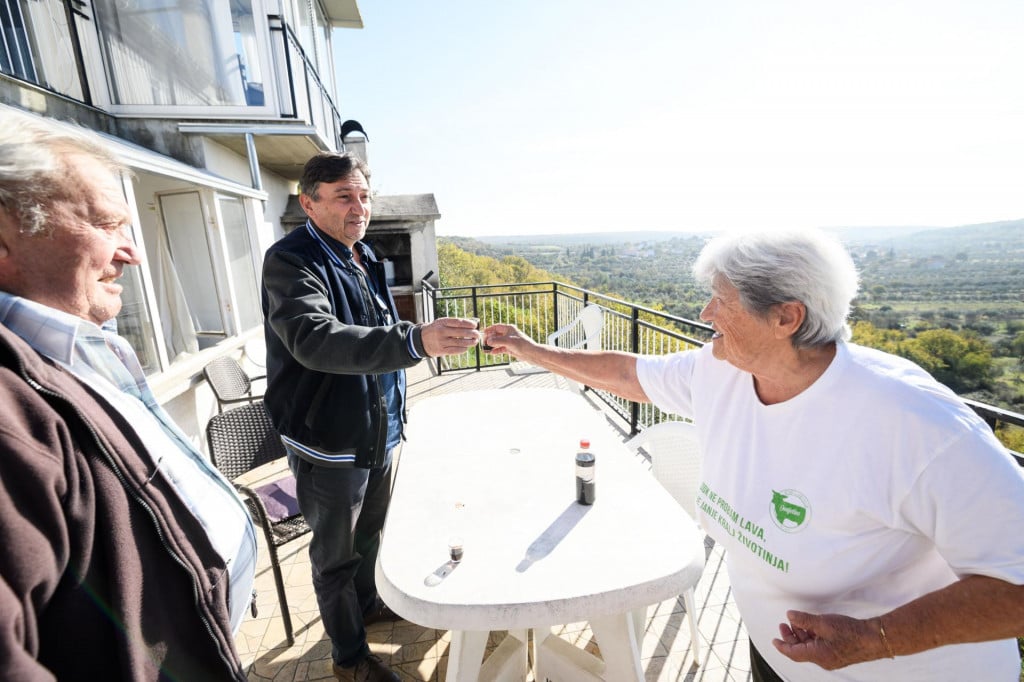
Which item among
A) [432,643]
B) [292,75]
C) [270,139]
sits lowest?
[432,643]

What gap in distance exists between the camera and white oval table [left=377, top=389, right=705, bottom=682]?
1.19m

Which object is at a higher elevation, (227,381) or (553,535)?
(553,535)

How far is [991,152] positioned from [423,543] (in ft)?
161

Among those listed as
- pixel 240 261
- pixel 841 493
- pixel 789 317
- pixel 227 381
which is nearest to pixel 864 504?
pixel 841 493

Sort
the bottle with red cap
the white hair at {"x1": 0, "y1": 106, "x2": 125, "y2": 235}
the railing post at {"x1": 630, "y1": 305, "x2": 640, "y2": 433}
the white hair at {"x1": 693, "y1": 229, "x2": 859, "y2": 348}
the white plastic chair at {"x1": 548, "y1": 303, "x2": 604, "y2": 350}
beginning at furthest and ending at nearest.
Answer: the white plastic chair at {"x1": 548, "y1": 303, "x2": 604, "y2": 350} < the railing post at {"x1": 630, "y1": 305, "x2": 640, "y2": 433} < the bottle with red cap < the white hair at {"x1": 693, "y1": 229, "x2": 859, "y2": 348} < the white hair at {"x1": 0, "y1": 106, "x2": 125, "y2": 235}

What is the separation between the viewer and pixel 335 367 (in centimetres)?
155

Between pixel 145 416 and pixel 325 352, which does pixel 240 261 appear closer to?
pixel 325 352

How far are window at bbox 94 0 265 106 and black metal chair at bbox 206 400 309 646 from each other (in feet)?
14.5

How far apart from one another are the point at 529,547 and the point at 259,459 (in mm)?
1646

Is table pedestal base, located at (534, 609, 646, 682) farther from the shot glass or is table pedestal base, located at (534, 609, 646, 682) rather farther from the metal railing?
the metal railing

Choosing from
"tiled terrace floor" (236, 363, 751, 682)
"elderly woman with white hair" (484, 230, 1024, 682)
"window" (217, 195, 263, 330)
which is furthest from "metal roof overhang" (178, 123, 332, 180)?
"elderly woman with white hair" (484, 230, 1024, 682)

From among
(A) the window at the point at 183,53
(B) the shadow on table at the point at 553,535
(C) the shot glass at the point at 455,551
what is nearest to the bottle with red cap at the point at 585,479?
(B) the shadow on table at the point at 553,535

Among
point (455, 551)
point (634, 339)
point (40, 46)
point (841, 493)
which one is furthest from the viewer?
point (634, 339)

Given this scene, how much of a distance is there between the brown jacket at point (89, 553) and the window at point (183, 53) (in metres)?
5.59
